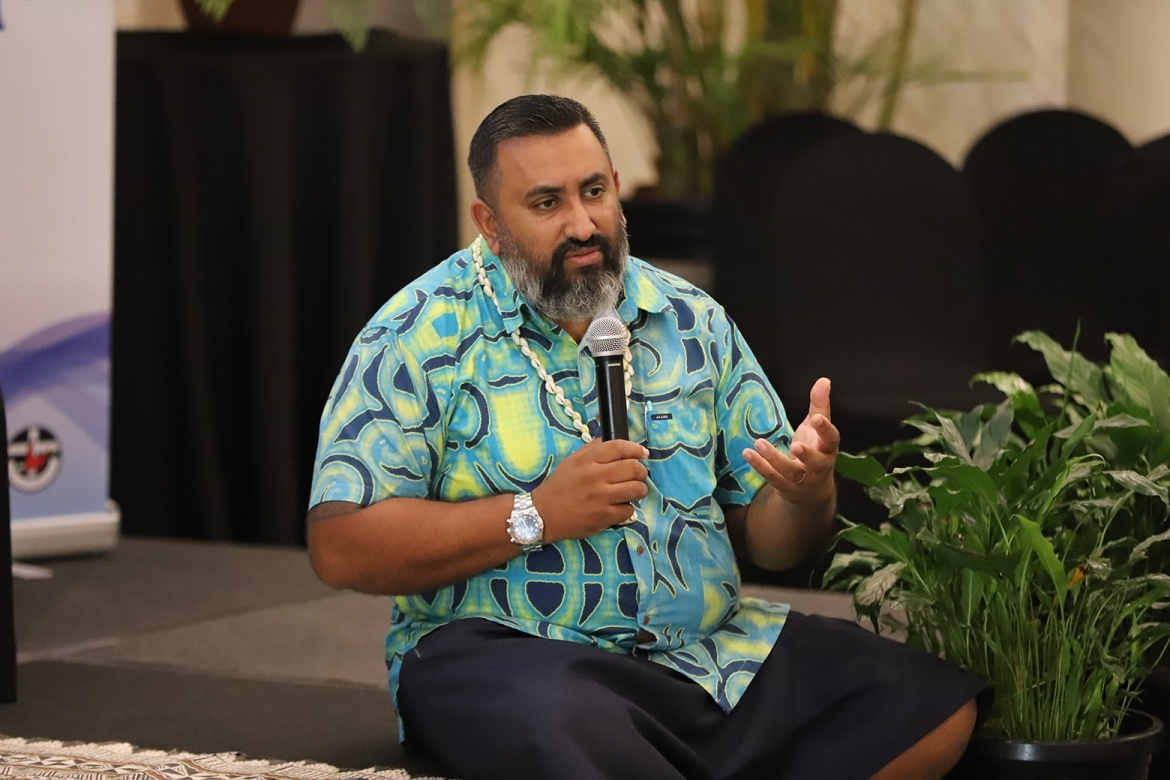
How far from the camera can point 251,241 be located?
4.06 meters

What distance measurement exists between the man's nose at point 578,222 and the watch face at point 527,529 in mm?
Answer: 347

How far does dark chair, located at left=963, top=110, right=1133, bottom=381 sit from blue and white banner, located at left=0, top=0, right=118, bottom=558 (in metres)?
2.18

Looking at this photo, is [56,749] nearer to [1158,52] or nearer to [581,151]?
[581,151]

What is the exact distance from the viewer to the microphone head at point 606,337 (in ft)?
6.22

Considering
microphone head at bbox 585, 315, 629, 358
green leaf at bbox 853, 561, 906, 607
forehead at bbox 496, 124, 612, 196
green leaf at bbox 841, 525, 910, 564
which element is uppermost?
forehead at bbox 496, 124, 612, 196

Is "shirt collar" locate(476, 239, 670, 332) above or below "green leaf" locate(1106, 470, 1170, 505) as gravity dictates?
above

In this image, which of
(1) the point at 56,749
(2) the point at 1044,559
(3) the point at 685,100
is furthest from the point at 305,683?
(3) the point at 685,100

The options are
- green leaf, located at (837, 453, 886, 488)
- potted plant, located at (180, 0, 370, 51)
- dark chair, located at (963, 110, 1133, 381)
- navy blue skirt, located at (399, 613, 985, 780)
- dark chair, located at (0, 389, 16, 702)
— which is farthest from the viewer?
dark chair, located at (963, 110, 1133, 381)

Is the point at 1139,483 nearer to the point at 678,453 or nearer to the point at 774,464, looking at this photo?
the point at 774,464

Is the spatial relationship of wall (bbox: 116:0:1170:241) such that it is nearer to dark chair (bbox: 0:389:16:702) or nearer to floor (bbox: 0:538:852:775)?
floor (bbox: 0:538:852:775)

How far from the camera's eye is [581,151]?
2.04 metres

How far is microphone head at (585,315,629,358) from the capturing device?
189cm

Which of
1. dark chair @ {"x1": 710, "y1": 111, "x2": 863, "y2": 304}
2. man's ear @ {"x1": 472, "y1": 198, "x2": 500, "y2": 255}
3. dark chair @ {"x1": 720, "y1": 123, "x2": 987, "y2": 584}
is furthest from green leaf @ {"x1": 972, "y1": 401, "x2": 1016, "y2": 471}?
dark chair @ {"x1": 710, "y1": 111, "x2": 863, "y2": 304}

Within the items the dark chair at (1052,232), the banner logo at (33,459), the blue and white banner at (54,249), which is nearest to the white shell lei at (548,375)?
the blue and white banner at (54,249)
